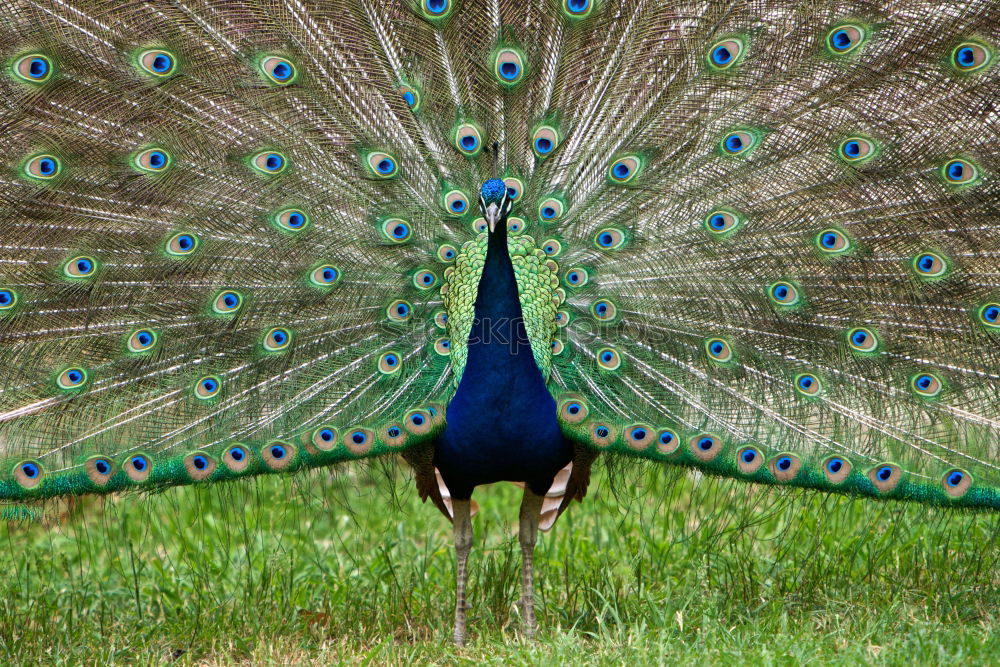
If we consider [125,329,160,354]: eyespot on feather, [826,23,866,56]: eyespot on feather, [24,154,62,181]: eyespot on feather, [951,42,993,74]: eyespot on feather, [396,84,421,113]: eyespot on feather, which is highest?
[826,23,866,56]: eyespot on feather

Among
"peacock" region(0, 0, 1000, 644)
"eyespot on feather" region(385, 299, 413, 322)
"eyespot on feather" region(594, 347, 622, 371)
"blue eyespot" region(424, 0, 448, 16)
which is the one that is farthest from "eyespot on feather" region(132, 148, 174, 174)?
"eyespot on feather" region(594, 347, 622, 371)

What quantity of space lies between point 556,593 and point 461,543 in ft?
1.70

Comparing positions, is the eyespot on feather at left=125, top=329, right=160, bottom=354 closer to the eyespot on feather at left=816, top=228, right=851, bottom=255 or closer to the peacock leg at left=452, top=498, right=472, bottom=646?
the peacock leg at left=452, top=498, right=472, bottom=646

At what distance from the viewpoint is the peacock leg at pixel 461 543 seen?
406cm

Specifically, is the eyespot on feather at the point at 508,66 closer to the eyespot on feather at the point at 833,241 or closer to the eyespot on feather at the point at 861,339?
the eyespot on feather at the point at 833,241

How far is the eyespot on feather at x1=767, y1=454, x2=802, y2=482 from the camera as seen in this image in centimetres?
363

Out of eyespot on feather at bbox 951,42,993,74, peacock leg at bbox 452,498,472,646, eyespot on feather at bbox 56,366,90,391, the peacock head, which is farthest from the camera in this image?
peacock leg at bbox 452,498,472,646

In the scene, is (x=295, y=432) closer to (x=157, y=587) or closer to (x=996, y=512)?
(x=157, y=587)

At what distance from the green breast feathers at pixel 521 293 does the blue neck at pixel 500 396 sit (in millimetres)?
115

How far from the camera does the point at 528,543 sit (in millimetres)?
4156

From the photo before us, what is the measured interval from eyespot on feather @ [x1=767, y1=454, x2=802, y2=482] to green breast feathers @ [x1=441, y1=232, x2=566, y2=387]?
2.56 feet

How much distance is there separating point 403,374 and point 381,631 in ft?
3.39

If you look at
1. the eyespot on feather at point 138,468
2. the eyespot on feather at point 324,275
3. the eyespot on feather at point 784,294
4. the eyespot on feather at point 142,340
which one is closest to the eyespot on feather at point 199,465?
the eyespot on feather at point 138,468

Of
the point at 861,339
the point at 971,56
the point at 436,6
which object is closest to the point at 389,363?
the point at 436,6
